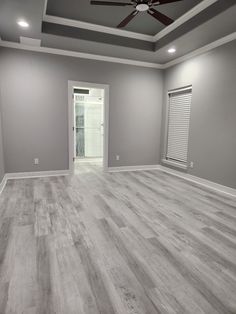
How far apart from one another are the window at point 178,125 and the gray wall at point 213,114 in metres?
0.21

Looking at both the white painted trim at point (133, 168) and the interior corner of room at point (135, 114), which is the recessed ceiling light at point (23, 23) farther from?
the white painted trim at point (133, 168)

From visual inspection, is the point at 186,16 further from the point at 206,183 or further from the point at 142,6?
the point at 206,183

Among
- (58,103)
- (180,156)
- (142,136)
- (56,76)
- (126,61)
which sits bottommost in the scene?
(180,156)

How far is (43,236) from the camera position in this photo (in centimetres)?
222

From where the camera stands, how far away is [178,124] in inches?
199

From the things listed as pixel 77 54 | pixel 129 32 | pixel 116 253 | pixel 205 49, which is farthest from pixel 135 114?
pixel 116 253

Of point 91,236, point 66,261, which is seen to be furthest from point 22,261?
point 91,236

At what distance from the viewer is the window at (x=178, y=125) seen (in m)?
4.79

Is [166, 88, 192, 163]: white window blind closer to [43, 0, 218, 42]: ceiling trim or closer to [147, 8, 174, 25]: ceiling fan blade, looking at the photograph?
[43, 0, 218, 42]: ceiling trim

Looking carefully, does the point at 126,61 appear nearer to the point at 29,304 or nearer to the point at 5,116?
the point at 5,116

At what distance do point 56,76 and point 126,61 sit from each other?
177cm

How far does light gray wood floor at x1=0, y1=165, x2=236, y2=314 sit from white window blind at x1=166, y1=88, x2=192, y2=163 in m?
1.62

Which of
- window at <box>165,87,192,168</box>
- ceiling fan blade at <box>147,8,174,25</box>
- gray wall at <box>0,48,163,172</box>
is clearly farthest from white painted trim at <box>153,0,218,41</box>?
window at <box>165,87,192,168</box>

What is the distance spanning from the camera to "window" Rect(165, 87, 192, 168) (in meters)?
4.79
